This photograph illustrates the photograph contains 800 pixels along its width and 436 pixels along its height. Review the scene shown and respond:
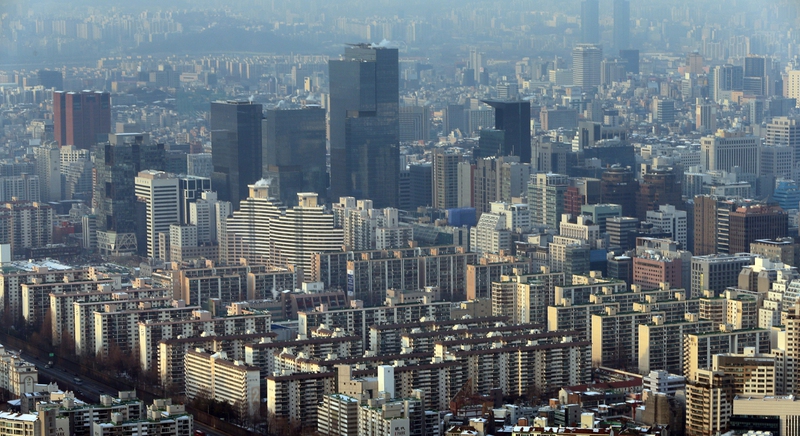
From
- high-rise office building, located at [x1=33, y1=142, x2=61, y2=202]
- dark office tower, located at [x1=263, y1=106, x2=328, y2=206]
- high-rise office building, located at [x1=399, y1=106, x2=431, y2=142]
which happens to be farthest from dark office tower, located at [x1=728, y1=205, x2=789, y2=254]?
high-rise office building, located at [x1=33, y1=142, x2=61, y2=202]

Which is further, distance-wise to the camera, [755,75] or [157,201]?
[755,75]

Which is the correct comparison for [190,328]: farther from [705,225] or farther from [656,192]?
[656,192]

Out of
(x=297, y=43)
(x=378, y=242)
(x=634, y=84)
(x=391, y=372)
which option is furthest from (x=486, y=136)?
(x=391, y=372)

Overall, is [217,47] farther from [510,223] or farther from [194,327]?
[194,327]

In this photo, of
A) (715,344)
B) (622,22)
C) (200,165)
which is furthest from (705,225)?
(622,22)

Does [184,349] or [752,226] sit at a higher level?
[752,226]
